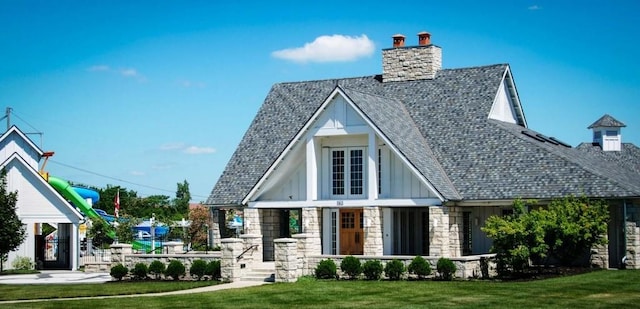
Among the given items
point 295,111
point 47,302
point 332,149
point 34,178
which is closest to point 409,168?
point 332,149

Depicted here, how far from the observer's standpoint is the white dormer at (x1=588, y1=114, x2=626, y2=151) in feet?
183

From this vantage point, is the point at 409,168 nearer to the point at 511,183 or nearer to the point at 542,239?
the point at 511,183

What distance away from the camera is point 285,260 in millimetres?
32719

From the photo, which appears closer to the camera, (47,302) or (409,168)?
(47,302)

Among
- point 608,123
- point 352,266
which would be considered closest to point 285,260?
point 352,266

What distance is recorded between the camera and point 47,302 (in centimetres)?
2741

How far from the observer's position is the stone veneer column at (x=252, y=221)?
4009 cm

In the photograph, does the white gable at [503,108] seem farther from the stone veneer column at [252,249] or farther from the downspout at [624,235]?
the stone veneer column at [252,249]

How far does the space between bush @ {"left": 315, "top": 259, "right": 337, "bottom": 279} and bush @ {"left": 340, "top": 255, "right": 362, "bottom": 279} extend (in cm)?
36

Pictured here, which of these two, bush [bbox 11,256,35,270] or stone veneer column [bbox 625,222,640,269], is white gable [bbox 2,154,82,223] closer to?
bush [bbox 11,256,35,270]

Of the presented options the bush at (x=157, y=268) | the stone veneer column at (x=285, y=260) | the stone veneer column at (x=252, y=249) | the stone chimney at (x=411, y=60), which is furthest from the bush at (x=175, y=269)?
the stone chimney at (x=411, y=60)

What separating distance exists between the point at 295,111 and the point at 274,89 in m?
2.64

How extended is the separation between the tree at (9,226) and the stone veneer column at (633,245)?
25337 mm

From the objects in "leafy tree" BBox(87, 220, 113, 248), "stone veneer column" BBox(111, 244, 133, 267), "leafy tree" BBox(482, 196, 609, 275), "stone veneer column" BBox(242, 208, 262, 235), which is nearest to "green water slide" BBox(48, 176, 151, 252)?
"leafy tree" BBox(87, 220, 113, 248)
